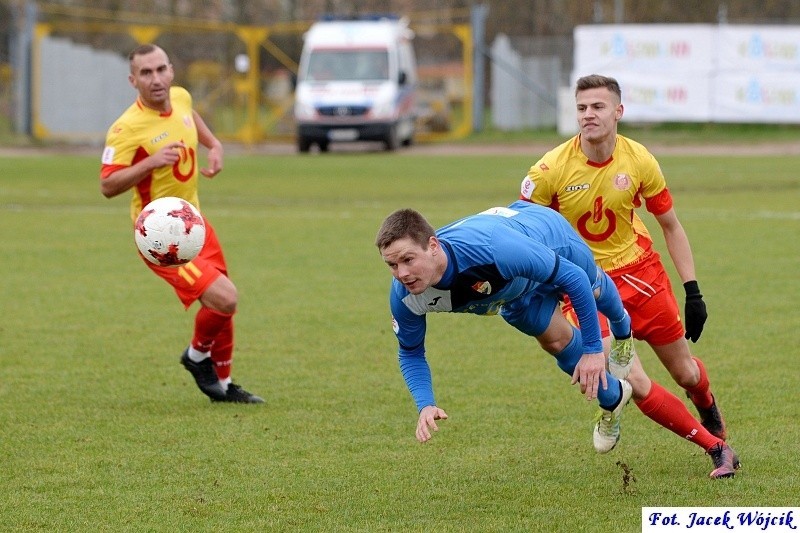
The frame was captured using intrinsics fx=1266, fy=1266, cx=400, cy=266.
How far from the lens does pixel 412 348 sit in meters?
5.46

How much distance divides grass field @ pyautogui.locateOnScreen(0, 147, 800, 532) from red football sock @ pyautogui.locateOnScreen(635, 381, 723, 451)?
0.60 ft

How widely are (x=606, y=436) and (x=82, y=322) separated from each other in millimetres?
5589

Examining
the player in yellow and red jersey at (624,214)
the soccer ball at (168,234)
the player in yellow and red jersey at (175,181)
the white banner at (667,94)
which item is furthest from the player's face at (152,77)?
the white banner at (667,94)

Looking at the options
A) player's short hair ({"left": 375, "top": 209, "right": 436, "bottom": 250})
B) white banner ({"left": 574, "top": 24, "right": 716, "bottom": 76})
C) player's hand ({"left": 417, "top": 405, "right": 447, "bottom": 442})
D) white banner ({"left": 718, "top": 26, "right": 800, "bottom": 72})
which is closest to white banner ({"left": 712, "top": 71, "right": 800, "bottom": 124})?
white banner ({"left": 718, "top": 26, "right": 800, "bottom": 72})

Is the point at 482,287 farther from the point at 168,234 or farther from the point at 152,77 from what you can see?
the point at 152,77

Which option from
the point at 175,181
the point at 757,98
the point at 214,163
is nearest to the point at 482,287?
the point at 175,181

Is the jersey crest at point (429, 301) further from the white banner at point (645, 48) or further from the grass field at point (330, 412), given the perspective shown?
the white banner at point (645, 48)

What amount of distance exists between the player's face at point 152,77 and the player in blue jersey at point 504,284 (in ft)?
Result: 9.98

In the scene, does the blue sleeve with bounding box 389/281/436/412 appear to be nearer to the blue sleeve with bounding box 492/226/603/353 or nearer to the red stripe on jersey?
the blue sleeve with bounding box 492/226/603/353

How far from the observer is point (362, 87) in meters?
30.9

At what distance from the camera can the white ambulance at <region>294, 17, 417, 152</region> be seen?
3061 centimetres

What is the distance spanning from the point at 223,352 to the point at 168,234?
1.11 m

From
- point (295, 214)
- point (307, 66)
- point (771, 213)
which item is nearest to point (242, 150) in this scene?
point (307, 66)

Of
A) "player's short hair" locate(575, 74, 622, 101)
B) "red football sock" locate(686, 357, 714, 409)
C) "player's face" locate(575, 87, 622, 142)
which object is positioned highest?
"player's short hair" locate(575, 74, 622, 101)
